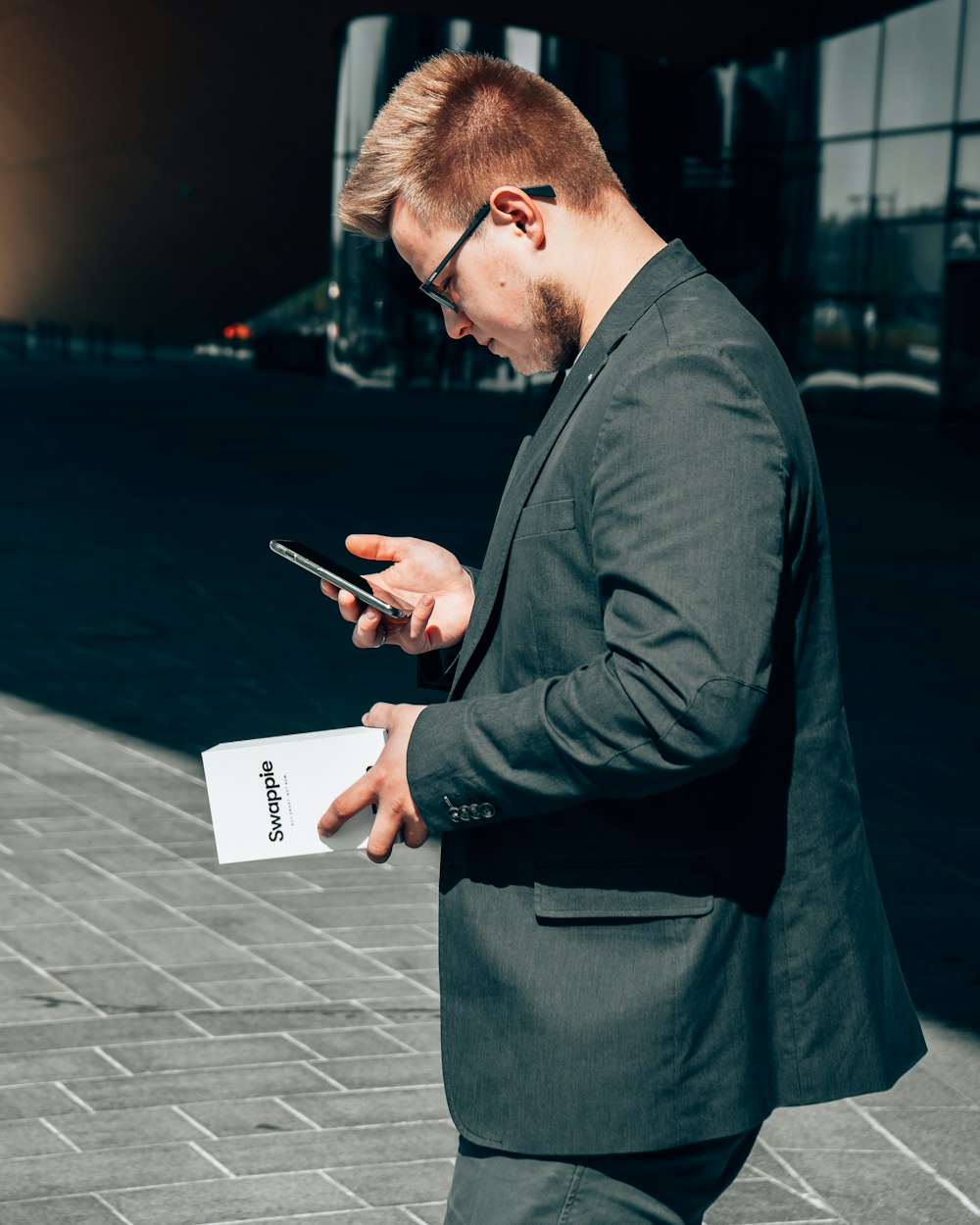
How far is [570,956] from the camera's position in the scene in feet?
5.87

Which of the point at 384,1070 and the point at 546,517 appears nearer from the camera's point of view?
the point at 546,517

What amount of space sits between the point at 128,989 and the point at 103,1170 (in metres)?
0.96

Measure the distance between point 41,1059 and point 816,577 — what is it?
2.57 meters

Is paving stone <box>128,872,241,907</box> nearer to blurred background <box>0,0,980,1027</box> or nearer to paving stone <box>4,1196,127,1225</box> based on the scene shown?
blurred background <box>0,0,980,1027</box>

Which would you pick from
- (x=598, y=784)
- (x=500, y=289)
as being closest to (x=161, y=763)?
(x=500, y=289)

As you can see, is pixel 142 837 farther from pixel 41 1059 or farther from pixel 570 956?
pixel 570 956

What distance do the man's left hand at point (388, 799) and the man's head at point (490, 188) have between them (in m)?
0.45

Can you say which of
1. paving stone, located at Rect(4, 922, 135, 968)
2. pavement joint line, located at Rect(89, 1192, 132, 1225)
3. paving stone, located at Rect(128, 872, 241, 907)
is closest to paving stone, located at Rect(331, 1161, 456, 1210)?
pavement joint line, located at Rect(89, 1192, 132, 1225)

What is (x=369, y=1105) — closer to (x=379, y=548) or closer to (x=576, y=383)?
(x=379, y=548)

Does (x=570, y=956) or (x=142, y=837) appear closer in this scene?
(x=570, y=956)

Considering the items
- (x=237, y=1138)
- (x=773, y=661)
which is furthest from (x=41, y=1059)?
(x=773, y=661)

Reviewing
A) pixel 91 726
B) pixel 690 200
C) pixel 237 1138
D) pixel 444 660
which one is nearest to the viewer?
pixel 444 660

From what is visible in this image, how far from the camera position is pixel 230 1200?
3188mm

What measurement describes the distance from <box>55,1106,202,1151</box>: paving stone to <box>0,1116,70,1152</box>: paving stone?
0.10 feet
